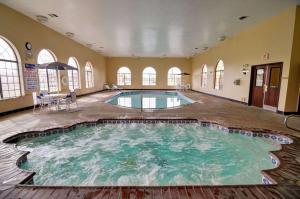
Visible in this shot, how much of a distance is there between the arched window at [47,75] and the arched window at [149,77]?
9.39 meters

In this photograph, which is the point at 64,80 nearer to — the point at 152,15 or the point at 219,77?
the point at 152,15

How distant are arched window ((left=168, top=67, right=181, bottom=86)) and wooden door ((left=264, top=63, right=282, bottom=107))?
412 inches

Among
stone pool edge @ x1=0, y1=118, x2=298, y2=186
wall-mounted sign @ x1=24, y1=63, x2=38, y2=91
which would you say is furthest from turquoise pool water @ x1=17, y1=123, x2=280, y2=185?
wall-mounted sign @ x1=24, y1=63, x2=38, y2=91

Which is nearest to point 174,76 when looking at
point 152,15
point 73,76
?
point 73,76

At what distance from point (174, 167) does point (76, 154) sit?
1.93 m

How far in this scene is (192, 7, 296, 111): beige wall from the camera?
5066 millimetres

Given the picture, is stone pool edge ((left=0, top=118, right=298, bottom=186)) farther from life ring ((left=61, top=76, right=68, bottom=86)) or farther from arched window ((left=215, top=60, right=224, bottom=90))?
arched window ((left=215, top=60, right=224, bottom=90))

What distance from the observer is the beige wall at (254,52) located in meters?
5.07

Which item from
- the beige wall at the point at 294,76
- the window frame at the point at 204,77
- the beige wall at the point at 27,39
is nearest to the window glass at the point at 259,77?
the beige wall at the point at 294,76

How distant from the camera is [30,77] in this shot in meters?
5.91

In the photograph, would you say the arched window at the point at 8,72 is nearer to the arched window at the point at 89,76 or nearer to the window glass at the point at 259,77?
the arched window at the point at 89,76

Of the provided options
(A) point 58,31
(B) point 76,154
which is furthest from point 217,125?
(A) point 58,31

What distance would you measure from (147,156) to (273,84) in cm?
522

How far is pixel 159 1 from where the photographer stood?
431 centimetres
